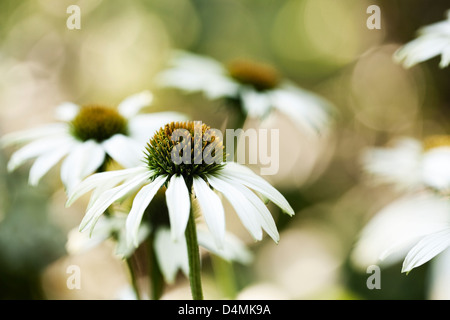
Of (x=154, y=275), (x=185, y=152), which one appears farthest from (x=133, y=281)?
(x=185, y=152)

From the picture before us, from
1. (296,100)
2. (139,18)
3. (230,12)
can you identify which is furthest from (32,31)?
(296,100)

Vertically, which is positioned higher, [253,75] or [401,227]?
[253,75]

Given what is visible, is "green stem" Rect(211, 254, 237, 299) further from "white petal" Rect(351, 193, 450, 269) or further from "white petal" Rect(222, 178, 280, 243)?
"white petal" Rect(222, 178, 280, 243)

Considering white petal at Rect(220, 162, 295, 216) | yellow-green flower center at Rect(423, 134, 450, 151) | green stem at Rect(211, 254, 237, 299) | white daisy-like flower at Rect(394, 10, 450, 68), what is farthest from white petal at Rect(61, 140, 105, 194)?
yellow-green flower center at Rect(423, 134, 450, 151)

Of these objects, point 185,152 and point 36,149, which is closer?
point 185,152

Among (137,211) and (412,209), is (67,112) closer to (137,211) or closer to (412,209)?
(137,211)

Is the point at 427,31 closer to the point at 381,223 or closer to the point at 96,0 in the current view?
the point at 381,223
